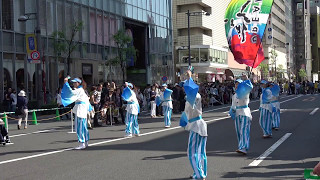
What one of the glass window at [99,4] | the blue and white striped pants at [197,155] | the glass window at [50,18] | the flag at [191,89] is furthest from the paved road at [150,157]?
the glass window at [99,4]

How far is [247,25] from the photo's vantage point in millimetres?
20016

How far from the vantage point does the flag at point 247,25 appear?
19547mm

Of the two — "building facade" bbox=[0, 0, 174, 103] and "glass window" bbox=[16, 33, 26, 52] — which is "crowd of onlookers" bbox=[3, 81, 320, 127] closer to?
"building facade" bbox=[0, 0, 174, 103]

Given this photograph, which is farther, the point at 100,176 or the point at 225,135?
the point at 225,135

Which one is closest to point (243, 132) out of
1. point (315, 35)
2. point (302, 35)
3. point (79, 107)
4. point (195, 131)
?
point (195, 131)

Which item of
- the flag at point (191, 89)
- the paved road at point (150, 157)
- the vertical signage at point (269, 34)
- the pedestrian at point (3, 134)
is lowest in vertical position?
the paved road at point (150, 157)

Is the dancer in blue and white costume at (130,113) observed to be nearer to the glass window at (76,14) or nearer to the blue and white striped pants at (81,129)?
the blue and white striped pants at (81,129)

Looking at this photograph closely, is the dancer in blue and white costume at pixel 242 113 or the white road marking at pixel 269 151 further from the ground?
the dancer in blue and white costume at pixel 242 113

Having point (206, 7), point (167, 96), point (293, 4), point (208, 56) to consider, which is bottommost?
point (167, 96)

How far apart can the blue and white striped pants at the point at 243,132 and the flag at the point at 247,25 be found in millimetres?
8911

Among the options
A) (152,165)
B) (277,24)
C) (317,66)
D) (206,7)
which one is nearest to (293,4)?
(317,66)

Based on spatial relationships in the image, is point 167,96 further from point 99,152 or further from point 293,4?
point 293,4

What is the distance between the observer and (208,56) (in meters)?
62.8

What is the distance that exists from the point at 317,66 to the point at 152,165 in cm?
16434
